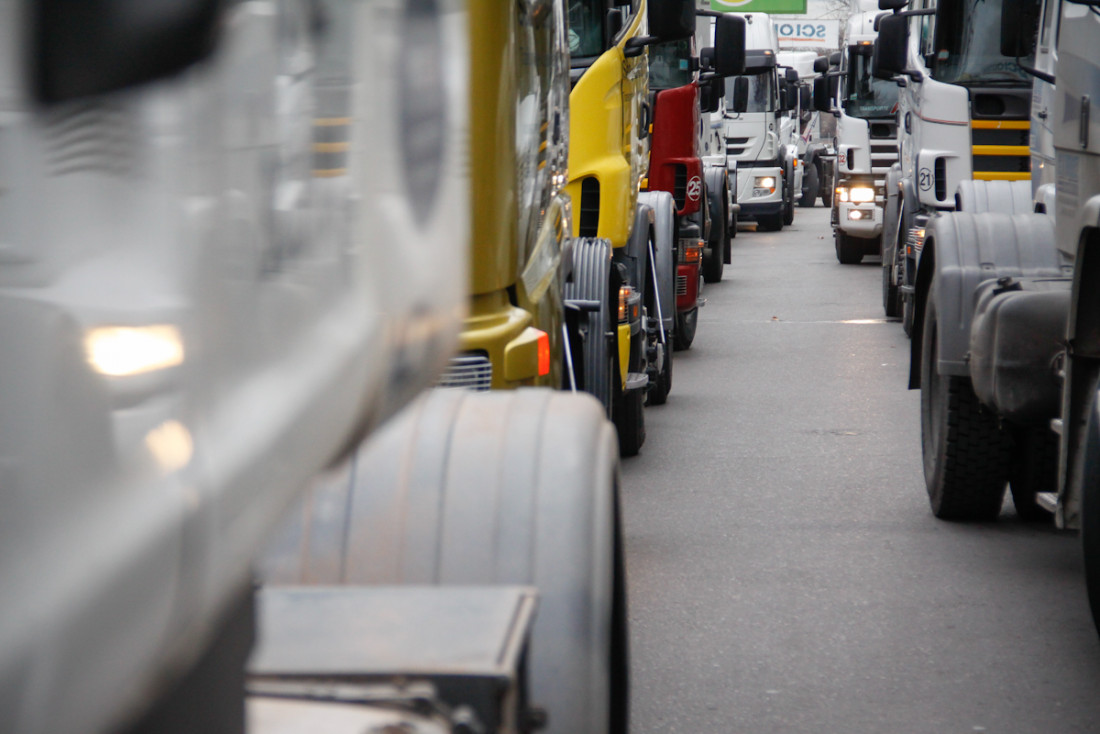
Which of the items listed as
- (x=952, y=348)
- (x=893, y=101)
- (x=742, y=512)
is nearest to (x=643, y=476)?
(x=742, y=512)

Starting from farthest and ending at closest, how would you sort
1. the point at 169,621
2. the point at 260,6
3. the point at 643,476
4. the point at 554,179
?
the point at 643,476 → the point at 554,179 → the point at 260,6 → the point at 169,621

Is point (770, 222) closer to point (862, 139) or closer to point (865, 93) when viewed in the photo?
point (865, 93)

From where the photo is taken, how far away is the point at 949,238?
586 cm

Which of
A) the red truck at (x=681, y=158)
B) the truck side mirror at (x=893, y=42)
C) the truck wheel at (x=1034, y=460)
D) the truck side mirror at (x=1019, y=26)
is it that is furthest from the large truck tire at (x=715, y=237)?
the truck wheel at (x=1034, y=460)

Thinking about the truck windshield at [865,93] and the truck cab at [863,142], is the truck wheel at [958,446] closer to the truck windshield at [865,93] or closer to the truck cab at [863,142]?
the truck cab at [863,142]

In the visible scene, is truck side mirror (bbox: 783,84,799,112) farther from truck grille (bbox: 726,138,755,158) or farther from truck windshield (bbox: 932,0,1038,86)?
truck windshield (bbox: 932,0,1038,86)

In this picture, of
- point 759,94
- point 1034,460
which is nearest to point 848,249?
point 759,94

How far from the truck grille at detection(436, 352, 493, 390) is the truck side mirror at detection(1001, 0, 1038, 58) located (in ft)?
11.9

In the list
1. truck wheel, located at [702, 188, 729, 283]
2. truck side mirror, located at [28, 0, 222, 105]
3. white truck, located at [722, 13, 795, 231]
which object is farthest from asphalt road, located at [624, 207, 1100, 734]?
white truck, located at [722, 13, 795, 231]

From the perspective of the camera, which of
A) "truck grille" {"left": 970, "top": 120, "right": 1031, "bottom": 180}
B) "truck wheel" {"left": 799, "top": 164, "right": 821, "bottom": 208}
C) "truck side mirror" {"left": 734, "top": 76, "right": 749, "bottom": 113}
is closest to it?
"truck grille" {"left": 970, "top": 120, "right": 1031, "bottom": 180}

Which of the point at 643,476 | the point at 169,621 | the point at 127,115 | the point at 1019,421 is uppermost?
the point at 127,115

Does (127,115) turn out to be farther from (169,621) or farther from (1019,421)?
(1019,421)

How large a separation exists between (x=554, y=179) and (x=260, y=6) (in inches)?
155

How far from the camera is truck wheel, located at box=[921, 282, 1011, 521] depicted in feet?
19.1
